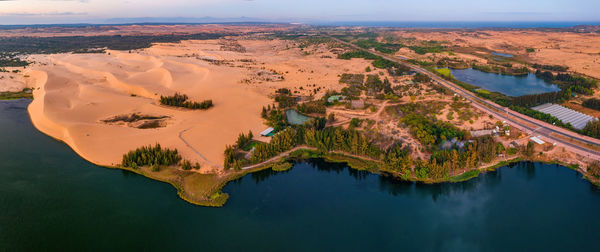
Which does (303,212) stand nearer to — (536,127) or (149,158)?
(149,158)

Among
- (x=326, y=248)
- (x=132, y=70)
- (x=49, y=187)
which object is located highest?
(x=132, y=70)

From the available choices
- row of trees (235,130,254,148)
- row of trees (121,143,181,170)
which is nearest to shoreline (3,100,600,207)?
row of trees (121,143,181,170)

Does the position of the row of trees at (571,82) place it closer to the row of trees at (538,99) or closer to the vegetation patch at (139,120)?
the row of trees at (538,99)

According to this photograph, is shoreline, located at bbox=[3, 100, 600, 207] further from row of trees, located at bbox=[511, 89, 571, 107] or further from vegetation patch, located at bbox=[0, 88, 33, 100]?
vegetation patch, located at bbox=[0, 88, 33, 100]

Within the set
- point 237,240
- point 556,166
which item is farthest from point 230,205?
point 556,166

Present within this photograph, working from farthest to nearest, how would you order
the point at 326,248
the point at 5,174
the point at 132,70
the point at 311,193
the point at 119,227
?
the point at 132,70
the point at 5,174
the point at 311,193
the point at 119,227
the point at 326,248

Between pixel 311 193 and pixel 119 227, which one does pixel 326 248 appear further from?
pixel 119 227
